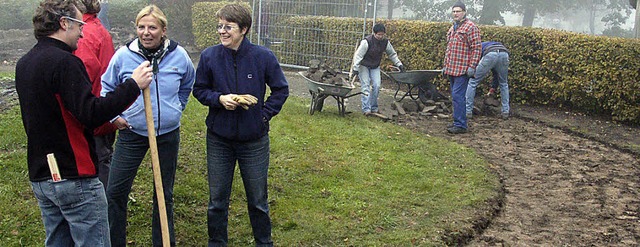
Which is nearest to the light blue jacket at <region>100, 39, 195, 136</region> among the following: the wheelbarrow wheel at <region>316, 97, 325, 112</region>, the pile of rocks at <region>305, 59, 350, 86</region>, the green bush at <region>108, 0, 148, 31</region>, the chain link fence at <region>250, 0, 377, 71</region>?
the wheelbarrow wheel at <region>316, 97, 325, 112</region>

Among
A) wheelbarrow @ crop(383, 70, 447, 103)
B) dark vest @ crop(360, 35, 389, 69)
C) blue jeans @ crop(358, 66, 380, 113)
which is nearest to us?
dark vest @ crop(360, 35, 389, 69)

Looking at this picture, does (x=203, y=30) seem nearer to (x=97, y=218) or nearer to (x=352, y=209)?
(x=352, y=209)

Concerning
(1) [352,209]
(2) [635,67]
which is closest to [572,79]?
(2) [635,67]

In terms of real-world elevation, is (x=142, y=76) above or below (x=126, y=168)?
above

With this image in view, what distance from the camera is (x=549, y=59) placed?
36.4 feet

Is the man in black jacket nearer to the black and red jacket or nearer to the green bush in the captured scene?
the black and red jacket

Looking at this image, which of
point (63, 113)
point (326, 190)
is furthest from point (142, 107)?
point (326, 190)

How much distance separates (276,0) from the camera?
48.9 ft

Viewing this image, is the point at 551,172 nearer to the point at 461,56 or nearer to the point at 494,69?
the point at 461,56

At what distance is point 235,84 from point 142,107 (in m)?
0.65

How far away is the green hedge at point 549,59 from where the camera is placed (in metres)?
10.1

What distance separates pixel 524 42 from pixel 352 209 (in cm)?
708

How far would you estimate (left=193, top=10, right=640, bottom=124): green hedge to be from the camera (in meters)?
10.1

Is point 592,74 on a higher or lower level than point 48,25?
lower
